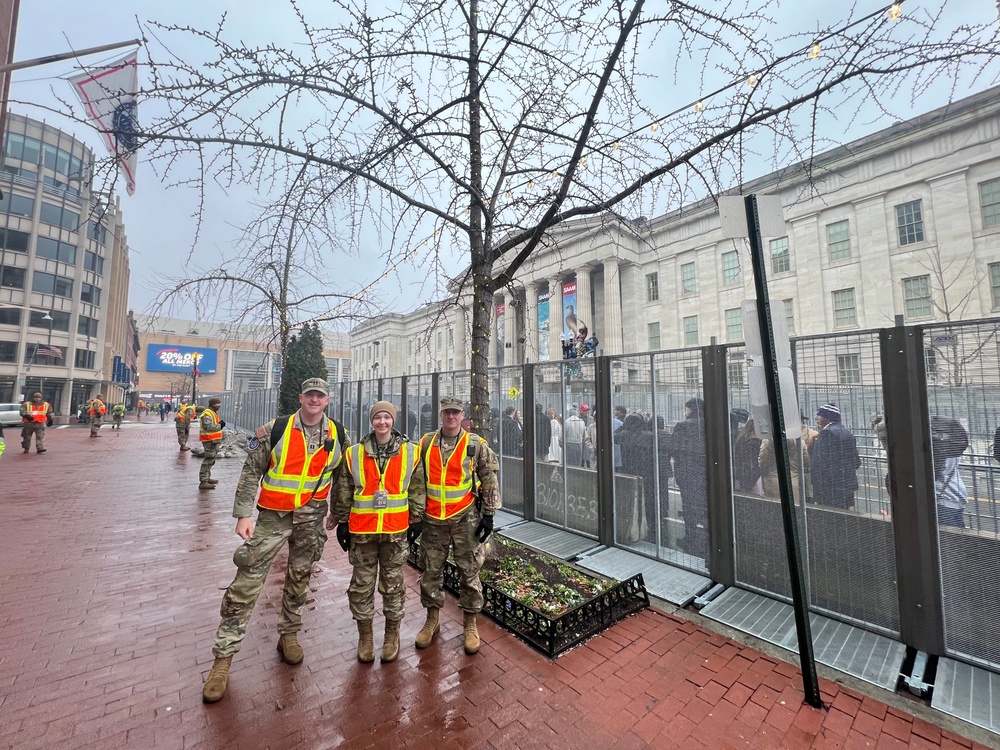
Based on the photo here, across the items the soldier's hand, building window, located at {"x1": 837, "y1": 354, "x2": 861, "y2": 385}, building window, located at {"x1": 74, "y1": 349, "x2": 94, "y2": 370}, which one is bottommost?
the soldier's hand

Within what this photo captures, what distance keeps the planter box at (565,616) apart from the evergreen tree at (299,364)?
1108 cm

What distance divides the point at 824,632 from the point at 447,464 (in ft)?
11.9

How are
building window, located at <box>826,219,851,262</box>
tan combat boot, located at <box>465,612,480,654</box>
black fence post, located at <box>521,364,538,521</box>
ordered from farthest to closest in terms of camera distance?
1. building window, located at <box>826,219,851,262</box>
2. black fence post, located at <box>521,364,538,521</box>
3. tan combat boot, located at <box>465,612,480,654</box>

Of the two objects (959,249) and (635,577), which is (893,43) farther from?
(959,249)

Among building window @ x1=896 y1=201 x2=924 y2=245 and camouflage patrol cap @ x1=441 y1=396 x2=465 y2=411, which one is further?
building window @ x1=896 y1=201 x2=924 y2=245

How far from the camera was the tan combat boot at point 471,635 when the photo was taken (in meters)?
3.40

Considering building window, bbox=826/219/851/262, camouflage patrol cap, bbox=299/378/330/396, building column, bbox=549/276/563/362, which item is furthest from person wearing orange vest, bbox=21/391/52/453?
building window, bbox=826/219/851/262

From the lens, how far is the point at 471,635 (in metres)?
3.47

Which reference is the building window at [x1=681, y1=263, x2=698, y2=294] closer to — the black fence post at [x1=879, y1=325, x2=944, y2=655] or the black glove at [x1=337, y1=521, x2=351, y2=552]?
the black fence post at [x1=879, y1=325, x2=944, y2=655]

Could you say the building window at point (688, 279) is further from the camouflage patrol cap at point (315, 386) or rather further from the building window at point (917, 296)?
→ the camouflage patrol cap at point (315, 386)

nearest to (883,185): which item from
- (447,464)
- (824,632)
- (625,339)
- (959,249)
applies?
(959,249)

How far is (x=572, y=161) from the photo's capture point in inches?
172

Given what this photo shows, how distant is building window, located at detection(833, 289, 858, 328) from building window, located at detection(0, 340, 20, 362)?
6698cm

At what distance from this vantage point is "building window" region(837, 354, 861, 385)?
3.79 meters
